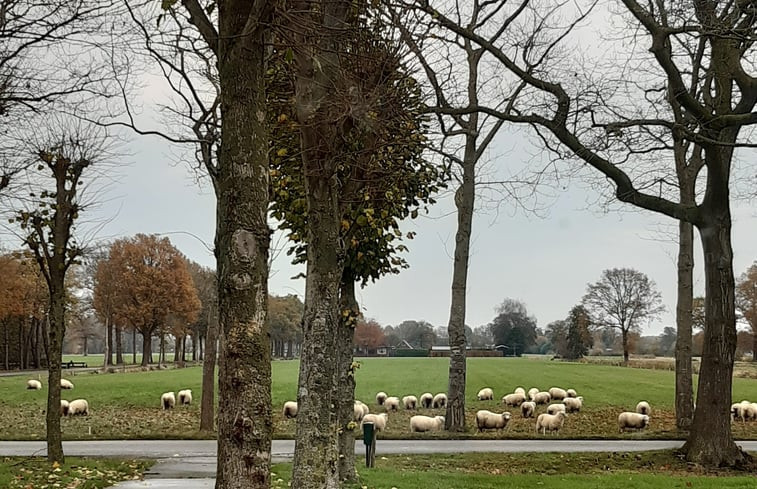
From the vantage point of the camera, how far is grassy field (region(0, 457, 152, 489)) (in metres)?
11.4

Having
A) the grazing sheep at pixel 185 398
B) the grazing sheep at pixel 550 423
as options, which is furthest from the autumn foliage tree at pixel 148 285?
the grazing sheep at pixel 550 423

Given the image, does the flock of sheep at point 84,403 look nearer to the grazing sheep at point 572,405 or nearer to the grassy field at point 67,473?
the grassy field at point 67,473

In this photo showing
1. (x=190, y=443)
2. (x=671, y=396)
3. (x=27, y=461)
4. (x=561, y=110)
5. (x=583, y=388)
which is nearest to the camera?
(x=27, y=461)

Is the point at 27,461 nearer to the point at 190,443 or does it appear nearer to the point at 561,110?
the point at 190,443

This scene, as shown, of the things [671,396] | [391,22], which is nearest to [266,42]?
[391,22]

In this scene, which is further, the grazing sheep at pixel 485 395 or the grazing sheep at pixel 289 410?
the grazing sheep at pixel 485 395

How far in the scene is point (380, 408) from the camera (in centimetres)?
3195

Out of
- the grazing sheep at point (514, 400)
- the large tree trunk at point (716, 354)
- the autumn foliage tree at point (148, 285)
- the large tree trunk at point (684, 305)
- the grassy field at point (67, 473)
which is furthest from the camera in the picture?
the autumn foliage tree at point (148, 285)

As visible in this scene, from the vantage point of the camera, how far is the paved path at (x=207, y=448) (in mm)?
14812

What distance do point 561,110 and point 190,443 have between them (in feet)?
44.8

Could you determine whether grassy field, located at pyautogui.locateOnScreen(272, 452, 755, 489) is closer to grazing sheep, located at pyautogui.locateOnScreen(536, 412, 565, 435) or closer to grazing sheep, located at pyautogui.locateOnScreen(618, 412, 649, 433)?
grazing sheep, located at pyautogui.locateOnScreen(536, 412, 565, 435)

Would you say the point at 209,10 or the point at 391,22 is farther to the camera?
the point at 391,22

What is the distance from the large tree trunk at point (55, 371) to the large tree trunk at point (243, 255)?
395 inches

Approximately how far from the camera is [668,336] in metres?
95.2
